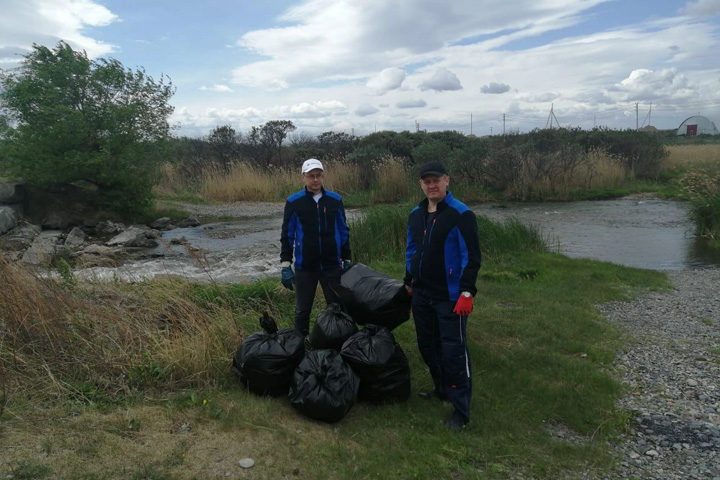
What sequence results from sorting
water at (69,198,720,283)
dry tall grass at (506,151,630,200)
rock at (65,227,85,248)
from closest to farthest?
1. water at (69,198,720,283)
2. rock at (65,227,85,248)
3. dry tall grass at (506,151,630,200)

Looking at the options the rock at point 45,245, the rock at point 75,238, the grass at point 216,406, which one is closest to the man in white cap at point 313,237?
the grass at point 216,406

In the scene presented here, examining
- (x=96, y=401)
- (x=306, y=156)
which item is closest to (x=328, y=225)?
(x=96, y=401)

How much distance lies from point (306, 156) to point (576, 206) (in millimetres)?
14371

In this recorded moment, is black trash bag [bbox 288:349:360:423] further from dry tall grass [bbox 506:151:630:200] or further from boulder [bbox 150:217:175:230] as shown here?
dry tall grass [bbox 506:151:630:200]

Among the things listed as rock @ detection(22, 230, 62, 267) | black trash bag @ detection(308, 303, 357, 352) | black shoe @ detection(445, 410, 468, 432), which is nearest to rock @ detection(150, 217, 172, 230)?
rock @ detection(22, 230, 62, 267)

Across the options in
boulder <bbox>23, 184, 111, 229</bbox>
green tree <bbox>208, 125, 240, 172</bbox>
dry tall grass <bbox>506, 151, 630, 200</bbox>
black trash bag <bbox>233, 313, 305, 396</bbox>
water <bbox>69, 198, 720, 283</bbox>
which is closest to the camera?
black trash bag <bbox>233, 313, 305, 396</bbox>

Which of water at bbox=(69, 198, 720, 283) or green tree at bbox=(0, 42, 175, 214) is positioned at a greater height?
green tree at bbox=(0, 42, 175, 214)

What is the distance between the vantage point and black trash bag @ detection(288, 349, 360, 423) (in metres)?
3.53

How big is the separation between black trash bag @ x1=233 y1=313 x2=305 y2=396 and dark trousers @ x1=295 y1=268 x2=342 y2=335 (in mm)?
841

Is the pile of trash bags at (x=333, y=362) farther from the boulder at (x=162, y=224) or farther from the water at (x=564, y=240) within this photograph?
the boulder at (x=162, y=224)

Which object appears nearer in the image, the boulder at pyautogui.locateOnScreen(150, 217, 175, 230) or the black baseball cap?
the black baseball cap

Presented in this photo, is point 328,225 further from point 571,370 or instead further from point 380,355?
point 571,370

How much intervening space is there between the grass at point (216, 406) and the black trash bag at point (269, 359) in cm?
12

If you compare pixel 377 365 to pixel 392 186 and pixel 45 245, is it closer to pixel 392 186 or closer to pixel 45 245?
pixel 45 245
